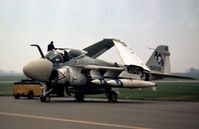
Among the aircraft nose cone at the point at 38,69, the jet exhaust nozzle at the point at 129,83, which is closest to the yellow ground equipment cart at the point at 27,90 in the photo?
the aircraft nose cone at the point at 38,69

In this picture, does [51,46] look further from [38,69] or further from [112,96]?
[112,96]

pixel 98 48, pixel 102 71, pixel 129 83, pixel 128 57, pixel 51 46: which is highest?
pixel 98 48

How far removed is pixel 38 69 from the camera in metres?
22.6

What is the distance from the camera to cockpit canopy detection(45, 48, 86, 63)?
922 inches

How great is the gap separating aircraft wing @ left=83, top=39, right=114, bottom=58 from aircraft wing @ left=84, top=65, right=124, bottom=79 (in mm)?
3584

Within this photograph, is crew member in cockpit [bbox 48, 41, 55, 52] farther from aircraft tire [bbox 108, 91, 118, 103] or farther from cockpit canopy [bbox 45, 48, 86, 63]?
aircraft tire [bbox 108, 91, 118, 103]

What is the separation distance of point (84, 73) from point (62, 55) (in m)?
1.89

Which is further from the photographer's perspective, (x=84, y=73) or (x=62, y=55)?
(x=84, y=73)

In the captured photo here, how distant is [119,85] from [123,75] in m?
1.26

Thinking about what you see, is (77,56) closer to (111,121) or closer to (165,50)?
(165,50)

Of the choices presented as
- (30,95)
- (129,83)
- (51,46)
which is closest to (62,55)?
(51,46)

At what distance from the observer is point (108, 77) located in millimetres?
24375

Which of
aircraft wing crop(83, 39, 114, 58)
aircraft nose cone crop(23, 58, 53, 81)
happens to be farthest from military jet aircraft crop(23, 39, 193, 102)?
aircraft wing crop(83, 39, 114, 58)

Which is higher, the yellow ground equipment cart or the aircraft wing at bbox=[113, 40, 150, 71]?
the aircraft wing at bbox=[113, 40, 150, 71]
